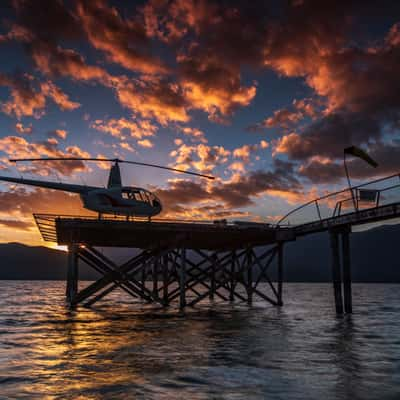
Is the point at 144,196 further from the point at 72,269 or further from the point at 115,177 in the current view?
the point at 72,269

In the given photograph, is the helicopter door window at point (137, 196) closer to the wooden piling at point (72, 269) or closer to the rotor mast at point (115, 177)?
the rotor mast at point (115, 177)

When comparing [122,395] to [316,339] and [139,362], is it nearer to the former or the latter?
[139,362]

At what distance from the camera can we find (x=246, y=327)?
18656mm

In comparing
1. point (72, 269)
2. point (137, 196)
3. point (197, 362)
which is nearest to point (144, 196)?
point (137, 196)

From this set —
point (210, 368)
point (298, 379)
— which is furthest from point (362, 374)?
point (210, 368)

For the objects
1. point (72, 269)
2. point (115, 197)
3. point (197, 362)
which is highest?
point (115, 197)

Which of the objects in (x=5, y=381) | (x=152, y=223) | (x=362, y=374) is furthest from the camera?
(x=152, y=223)

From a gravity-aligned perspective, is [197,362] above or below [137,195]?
below

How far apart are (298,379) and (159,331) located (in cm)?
892

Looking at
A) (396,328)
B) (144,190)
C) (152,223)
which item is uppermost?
(144,190)

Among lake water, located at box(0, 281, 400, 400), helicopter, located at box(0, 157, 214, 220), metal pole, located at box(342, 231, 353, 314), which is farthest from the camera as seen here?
helicopter, located at box(0, 157, 214, 220)

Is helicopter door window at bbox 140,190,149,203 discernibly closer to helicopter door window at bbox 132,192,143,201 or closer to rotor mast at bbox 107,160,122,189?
helicopter door window at bbox 132,192,143,201

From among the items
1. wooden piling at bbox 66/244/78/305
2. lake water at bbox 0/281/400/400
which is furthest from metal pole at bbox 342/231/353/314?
wooden piling at bbox 66/244/78/305

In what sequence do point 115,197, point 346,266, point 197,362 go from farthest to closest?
point 115,197, point 346,266, point 197,362
